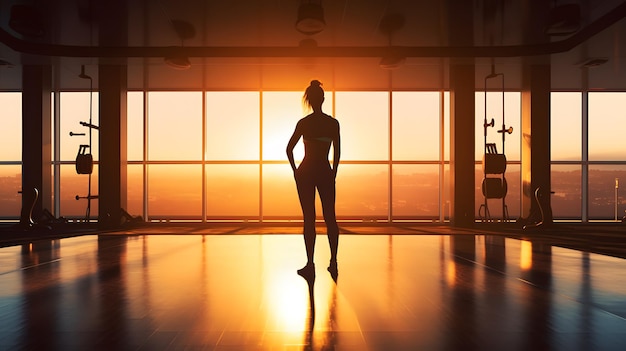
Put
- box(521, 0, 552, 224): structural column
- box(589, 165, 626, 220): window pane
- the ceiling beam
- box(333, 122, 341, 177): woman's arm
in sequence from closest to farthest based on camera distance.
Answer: box(333, 122, 341, 177): woman's arm
the ceiling beam
box(521, 0, 552, 224): structural column
box(589, 165, 626, 220): window pane

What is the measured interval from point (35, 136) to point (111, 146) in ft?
6.07

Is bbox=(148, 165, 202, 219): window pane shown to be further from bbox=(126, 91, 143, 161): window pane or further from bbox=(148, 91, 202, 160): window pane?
bbox=(126, 91, 143, 161): window pane

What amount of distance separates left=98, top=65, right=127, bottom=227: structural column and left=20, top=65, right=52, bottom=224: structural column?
55.2 inches

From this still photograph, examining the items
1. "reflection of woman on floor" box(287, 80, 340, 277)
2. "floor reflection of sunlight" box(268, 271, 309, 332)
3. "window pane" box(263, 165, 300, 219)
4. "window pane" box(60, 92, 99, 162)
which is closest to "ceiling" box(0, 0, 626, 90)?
"window pane" box(60, 92, 99, 162)

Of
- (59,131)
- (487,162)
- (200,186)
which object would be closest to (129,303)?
(487,162)

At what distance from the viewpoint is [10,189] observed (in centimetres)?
1209

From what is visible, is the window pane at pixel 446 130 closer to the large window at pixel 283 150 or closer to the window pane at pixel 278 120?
the large window at pixel 283 150

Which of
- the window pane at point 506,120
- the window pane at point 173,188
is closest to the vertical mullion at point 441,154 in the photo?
the window pane at point 506,120

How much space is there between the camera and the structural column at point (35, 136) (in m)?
9.63

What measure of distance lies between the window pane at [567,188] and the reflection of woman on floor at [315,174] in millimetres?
10818

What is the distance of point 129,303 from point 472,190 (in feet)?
27.9

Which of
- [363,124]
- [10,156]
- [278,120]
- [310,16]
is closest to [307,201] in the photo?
[310,16]

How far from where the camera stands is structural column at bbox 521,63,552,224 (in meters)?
9.62

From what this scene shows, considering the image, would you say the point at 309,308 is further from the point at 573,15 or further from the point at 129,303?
the point at 573,15
